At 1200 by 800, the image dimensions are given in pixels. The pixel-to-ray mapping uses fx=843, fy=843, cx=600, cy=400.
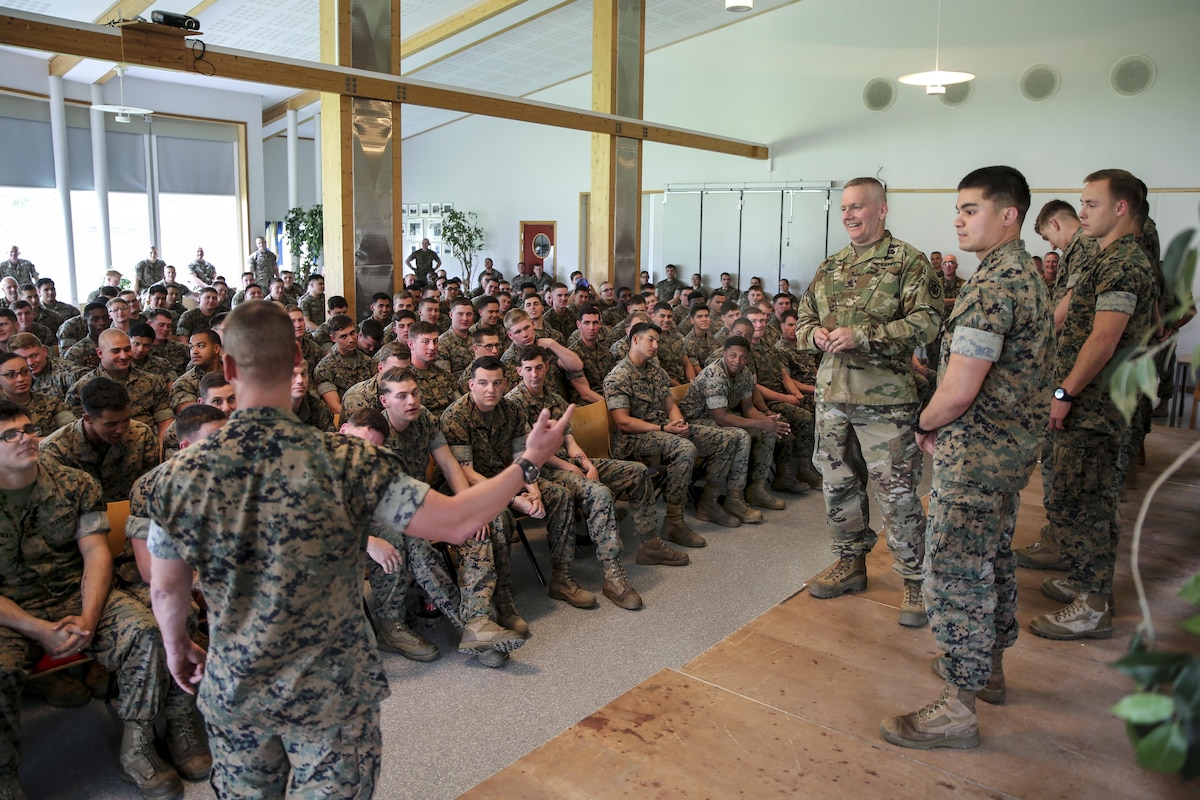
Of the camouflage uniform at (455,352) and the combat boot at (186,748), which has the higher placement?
the camouflage uniform at (455,352)

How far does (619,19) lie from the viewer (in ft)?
32.0

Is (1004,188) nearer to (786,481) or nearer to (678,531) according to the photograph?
(678,531)

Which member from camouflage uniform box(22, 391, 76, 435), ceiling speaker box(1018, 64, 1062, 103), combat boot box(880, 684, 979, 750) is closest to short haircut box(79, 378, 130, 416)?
camouflage uniform box(22, 391, 76, 435)

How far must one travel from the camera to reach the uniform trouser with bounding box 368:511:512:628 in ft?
10.9


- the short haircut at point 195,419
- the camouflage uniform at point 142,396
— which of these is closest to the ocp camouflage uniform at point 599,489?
the short haircut at point 195,419

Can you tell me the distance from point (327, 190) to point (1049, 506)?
593 cm

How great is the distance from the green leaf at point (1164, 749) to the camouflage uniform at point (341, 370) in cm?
511

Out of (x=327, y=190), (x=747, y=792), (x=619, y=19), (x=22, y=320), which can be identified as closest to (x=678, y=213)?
(x=619, y=19)

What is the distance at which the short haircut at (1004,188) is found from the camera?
2367mm

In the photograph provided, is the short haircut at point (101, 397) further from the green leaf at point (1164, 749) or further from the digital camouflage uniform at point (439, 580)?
the green leaf at point (1164, 749)

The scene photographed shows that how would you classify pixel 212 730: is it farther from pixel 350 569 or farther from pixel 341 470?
pixel 341 470

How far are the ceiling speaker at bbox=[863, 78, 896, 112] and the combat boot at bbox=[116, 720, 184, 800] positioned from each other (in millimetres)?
11842

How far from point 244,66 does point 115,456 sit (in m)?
3.85

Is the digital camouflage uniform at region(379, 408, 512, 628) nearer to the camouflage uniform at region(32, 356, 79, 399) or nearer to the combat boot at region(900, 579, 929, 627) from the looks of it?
the combat boot at region(900, 579, 929, 627)
